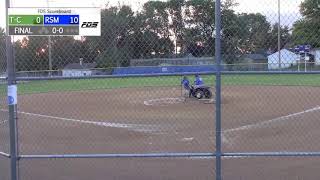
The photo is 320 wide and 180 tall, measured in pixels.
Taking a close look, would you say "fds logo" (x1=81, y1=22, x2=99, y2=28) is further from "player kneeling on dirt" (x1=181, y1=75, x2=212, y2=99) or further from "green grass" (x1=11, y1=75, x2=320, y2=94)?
"player kneeling on dirt" (x1=181, y1=75, x2=212, y2=99)

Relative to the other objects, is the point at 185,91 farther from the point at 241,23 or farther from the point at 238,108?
the point at 241,23

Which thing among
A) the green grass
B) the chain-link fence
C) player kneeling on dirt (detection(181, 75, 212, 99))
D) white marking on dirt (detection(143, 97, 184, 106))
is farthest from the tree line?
player kneeling on dirt (detection(181, 75, 212, 99))

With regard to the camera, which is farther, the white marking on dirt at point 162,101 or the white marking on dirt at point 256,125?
the white marking on dirt at point 162,101

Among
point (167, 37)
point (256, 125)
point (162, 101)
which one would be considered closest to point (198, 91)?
point (162, 101)

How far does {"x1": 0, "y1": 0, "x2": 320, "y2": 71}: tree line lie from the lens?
22.5 feet

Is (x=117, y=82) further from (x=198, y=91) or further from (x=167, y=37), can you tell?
(x=198, y=91)

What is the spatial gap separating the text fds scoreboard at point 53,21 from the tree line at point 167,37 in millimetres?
304

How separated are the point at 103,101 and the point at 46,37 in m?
15.6

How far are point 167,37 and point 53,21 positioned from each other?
1587 millimetres

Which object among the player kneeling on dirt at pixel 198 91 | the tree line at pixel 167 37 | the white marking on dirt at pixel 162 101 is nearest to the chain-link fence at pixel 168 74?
the tree line at pixel 167 37

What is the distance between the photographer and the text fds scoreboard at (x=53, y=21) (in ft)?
22.3

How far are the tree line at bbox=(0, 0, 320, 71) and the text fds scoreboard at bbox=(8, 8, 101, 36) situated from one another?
0.30 meters

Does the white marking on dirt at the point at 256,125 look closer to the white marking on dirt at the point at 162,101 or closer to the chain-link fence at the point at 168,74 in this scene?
the chain-link fence at the point at 168,74

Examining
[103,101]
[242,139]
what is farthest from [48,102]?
[242,139]
